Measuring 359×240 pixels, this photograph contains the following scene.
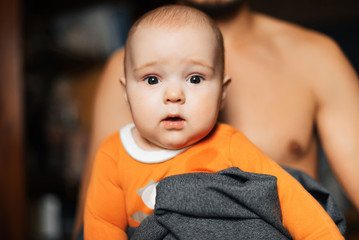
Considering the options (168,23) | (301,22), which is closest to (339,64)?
(168,23)

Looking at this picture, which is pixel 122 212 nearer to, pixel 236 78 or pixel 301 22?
pixel 236 78

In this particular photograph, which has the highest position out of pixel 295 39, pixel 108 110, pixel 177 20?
pixel 177 20

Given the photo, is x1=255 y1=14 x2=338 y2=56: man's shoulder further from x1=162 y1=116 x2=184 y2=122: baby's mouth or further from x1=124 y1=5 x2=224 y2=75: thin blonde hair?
x1=162 y1=116 x2=184 y2=122: baby's mouth

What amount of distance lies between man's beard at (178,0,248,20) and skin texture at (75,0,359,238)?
0.02 m

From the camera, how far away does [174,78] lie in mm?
743

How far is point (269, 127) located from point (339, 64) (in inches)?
11.4

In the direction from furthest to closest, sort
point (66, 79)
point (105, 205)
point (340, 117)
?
point (66, 79)
point (340, 117)
point (105, 205)

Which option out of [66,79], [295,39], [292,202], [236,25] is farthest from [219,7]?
[66,79]

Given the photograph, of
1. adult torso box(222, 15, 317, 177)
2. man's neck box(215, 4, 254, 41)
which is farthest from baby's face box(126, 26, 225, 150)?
man's neck box(215, 4, 254, 41)

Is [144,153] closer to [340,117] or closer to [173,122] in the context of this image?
[173,122]

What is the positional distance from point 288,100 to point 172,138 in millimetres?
485

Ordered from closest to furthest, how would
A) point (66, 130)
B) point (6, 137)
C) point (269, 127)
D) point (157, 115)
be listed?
point (157, 115) < point (269, 127) < point (6, 137) < point (66, 130)

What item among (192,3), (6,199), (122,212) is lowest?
(6,199)

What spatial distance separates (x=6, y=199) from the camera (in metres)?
1.60
